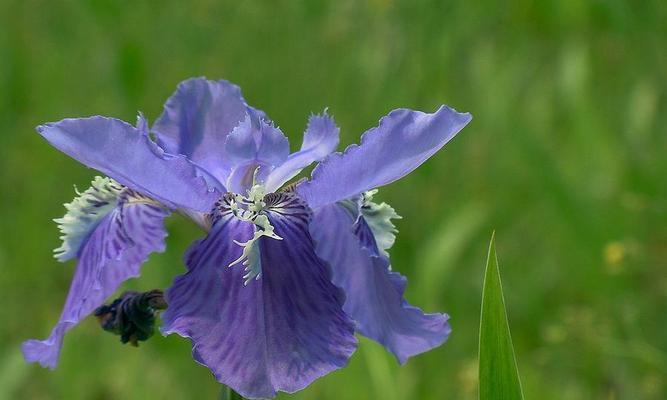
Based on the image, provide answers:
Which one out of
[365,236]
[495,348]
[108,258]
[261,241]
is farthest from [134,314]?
[495,348]

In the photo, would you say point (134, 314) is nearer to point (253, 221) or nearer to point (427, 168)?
point (253, 221)

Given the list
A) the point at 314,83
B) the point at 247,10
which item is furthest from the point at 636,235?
the point at 247,10

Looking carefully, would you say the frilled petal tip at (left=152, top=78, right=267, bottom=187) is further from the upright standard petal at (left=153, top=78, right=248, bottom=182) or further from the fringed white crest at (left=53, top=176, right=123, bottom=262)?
the fringed white crest at (left=53, top=176, right=123, bottom=262)

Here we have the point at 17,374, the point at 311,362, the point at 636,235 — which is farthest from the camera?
the point at 636,235

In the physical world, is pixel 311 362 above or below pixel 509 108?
below

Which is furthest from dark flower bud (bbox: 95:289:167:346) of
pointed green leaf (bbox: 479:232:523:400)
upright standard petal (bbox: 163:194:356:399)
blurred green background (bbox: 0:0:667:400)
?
blurred green background (bbox: 0:0:667:400)

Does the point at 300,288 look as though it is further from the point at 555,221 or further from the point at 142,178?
the point at 555,221
